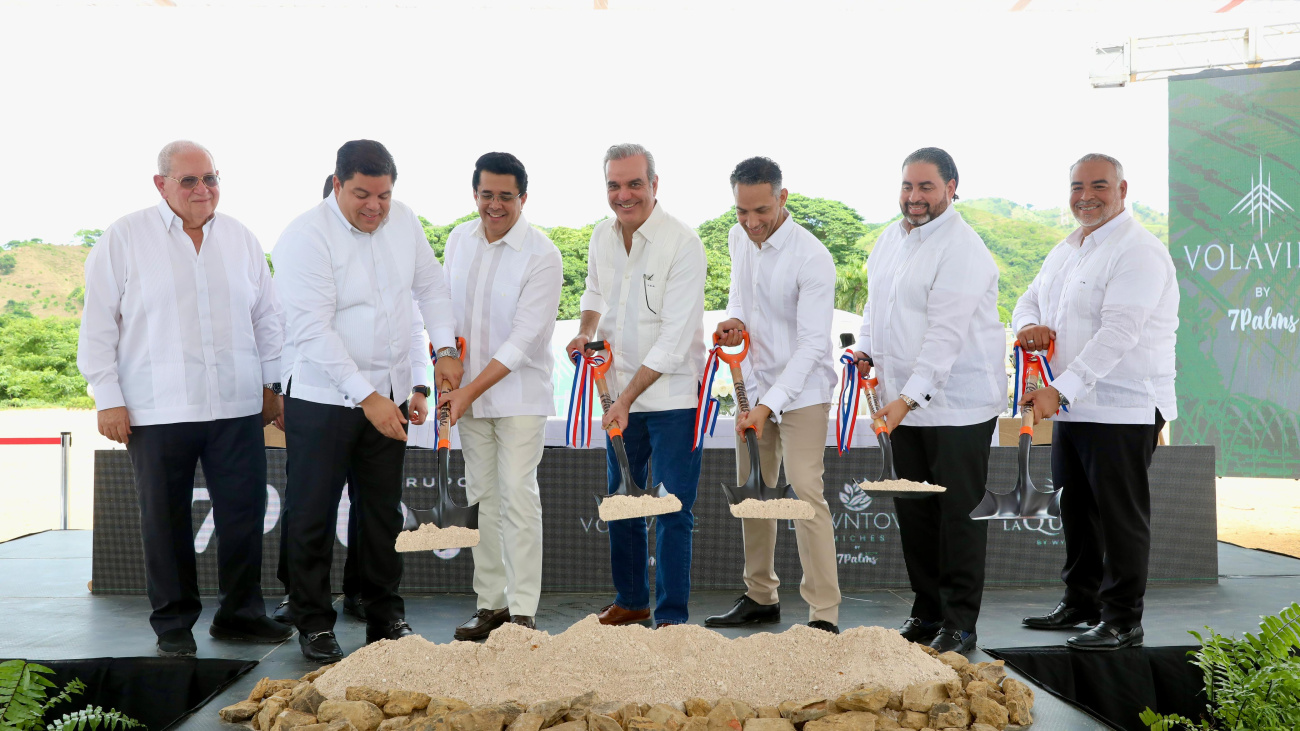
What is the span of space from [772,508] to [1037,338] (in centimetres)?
119

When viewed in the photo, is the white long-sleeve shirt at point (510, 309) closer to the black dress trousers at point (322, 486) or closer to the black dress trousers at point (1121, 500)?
the black dress trousers at point (322, 486)

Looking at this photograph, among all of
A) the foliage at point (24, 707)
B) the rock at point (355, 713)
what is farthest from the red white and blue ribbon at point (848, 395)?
the foliage at point (24, 707)

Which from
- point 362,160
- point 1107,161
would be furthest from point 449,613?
point 1107,161

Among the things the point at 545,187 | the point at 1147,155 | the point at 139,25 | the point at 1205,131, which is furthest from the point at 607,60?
the point at 1205,131

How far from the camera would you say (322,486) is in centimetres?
299

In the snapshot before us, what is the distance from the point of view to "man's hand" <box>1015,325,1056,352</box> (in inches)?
129

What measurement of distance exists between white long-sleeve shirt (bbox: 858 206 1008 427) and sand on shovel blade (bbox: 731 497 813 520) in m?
0.49

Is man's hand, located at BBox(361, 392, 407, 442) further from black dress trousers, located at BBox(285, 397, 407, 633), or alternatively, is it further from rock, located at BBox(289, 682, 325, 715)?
rock, located at BBox(289, 682, 325, 715)

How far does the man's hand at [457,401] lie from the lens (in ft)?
9.87

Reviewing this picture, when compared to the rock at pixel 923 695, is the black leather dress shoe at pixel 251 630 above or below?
below

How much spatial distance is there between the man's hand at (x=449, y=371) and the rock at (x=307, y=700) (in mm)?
1038

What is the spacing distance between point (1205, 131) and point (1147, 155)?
20.1 m

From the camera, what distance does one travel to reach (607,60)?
27.0 m

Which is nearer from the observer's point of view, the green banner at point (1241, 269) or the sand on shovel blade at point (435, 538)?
the sand on shovel blade at point (435, 538)
